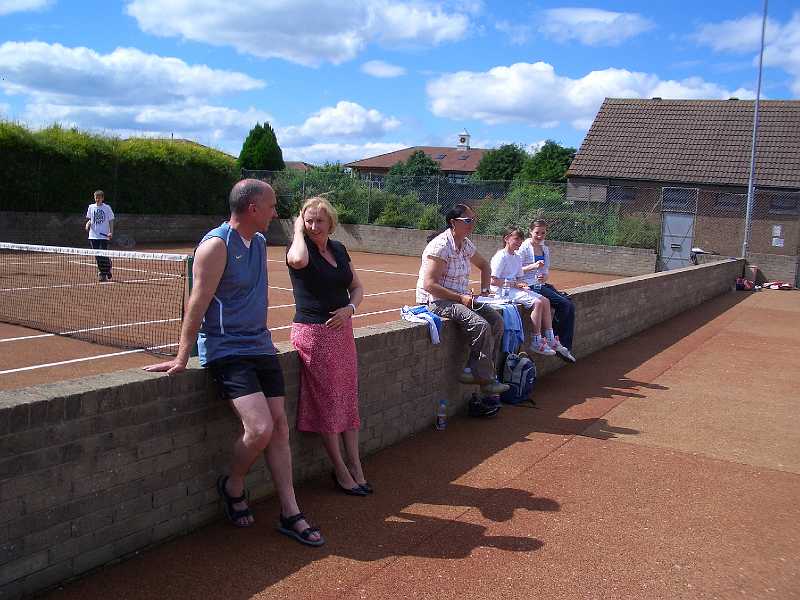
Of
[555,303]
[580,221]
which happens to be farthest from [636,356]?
[580,221]

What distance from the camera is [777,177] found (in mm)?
33031

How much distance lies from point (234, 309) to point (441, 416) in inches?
121

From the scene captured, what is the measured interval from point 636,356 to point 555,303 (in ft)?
7.18

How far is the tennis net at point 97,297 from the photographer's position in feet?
34.8

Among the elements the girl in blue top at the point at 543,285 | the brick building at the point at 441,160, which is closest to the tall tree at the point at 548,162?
the brick building at the point at 441,160

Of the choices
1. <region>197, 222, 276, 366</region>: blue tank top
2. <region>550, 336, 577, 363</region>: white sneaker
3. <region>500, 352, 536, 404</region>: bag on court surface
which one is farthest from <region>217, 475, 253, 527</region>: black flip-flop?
<region>550, 336, 577, 363</region>: white sneaker

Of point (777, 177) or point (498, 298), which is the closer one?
point (498, 298)

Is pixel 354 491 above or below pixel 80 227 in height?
below

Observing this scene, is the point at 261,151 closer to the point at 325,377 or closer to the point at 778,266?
the point at 778,266

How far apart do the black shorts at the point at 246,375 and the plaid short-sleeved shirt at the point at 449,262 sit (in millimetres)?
2702

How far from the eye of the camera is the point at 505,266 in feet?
28.7

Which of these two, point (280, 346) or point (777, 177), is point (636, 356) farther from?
point (777, 177)

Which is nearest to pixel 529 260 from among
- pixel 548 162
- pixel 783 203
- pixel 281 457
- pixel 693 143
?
pixel 281 457

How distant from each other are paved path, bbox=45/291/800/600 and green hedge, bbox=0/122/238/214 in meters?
22.4
